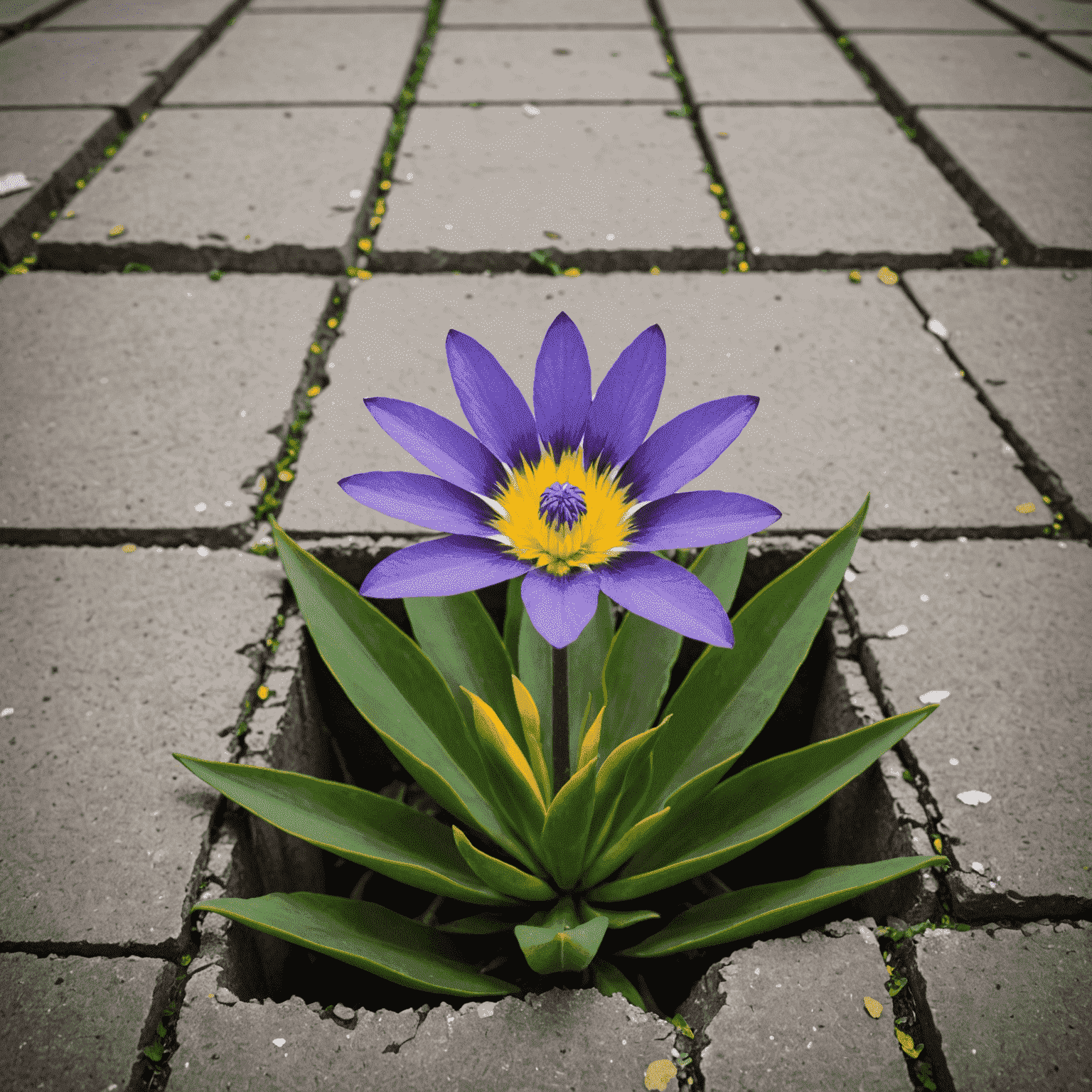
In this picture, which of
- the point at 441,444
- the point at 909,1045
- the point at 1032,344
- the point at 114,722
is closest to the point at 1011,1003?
the point at 909,1045

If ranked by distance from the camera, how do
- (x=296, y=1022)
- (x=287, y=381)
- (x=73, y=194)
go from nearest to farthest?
(x=296, y=1022) < (x=287, y=381) < (x=73, y=194)

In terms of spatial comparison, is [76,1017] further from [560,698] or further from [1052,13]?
[1052,13]

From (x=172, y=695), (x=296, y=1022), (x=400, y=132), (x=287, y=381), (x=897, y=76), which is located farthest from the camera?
(x=897, y=76)

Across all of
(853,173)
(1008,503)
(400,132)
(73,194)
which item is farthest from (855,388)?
(73,194)

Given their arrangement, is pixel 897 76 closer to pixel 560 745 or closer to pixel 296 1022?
pixel 560 745

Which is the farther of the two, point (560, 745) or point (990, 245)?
point (990, 245)

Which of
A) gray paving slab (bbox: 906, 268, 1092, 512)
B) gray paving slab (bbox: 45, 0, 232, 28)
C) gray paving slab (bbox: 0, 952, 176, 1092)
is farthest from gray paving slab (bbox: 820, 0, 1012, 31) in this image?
gray paving slab (bbox: 0, 952, 176, 1092)

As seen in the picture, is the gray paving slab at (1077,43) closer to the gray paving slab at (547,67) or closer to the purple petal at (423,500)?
the gray paving slab at (547,67)
